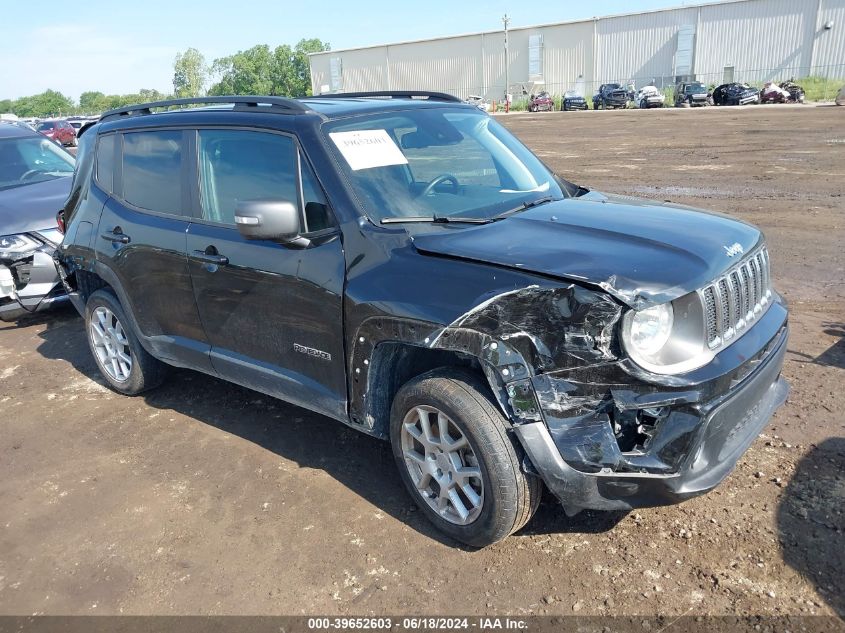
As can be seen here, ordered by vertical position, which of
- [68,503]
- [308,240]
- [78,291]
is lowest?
[68,503]

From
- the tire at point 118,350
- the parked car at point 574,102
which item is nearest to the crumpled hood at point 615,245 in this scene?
the tire at point 118,350

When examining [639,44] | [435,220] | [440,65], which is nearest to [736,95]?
[639,44]

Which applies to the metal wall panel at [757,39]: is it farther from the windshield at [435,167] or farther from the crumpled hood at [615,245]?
the crumpled hood at [615,245]

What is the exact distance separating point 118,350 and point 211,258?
5.73 feet

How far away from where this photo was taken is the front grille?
277 cm

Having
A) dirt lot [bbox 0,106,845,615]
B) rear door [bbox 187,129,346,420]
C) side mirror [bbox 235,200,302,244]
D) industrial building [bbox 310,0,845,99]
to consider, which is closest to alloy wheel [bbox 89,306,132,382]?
dirt lot [bbox 0,106,845,615]

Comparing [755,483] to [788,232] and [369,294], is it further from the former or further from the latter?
[788,232]

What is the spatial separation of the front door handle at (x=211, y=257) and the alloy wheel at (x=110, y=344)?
1.40 metres

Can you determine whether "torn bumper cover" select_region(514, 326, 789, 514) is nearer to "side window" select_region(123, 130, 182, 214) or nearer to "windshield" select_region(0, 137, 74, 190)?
"side window" select_region(123, 130, 182, 214)

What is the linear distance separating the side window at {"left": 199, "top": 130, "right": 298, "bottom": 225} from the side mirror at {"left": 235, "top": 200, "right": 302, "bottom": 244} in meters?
0.29

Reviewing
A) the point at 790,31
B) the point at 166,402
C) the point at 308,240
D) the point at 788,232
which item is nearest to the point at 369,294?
the point at 308,240

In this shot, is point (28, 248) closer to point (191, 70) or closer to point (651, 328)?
point (651, 328)

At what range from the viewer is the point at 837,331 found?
17.3 feet

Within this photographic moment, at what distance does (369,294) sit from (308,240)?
52 centimetres
